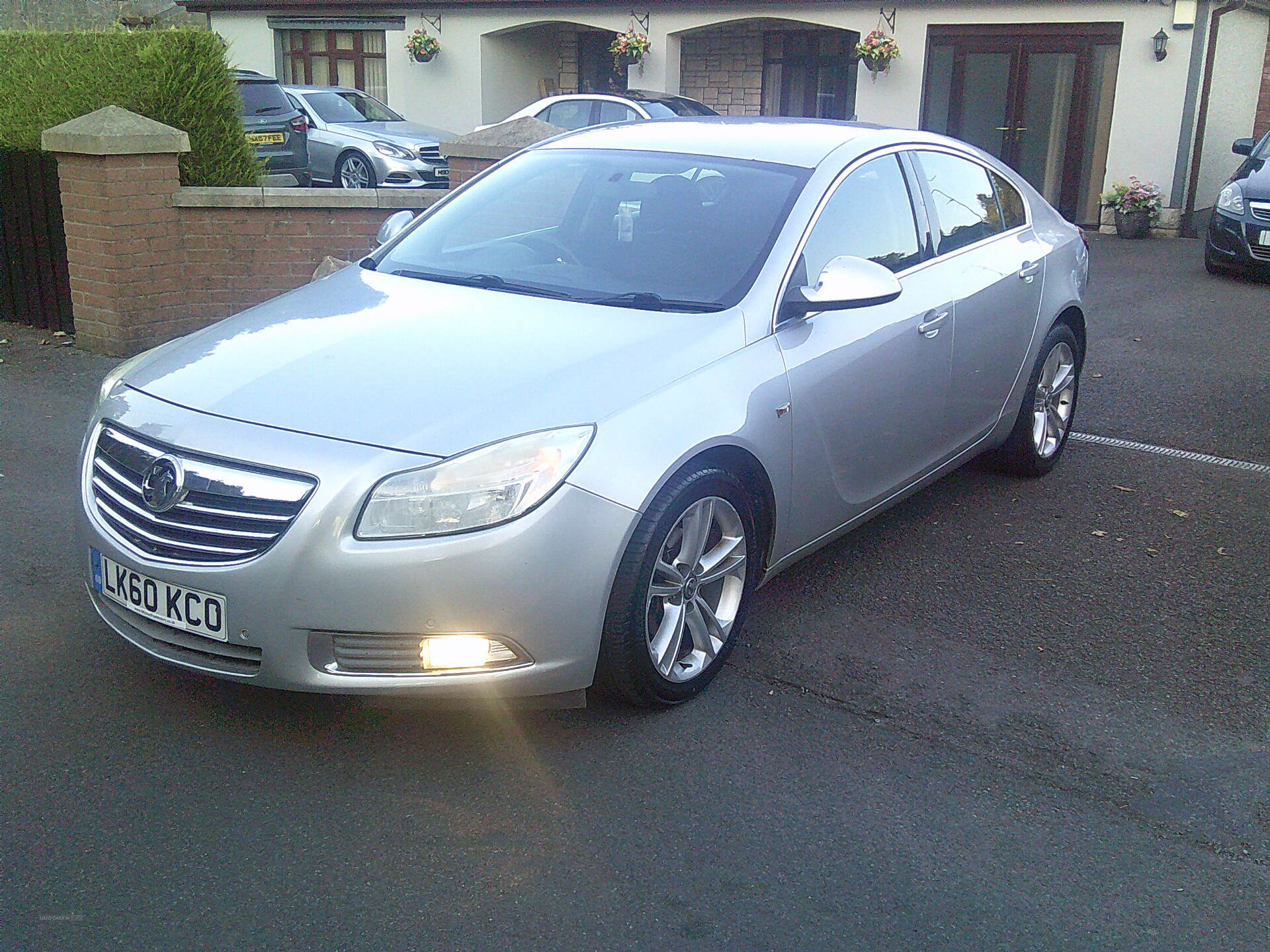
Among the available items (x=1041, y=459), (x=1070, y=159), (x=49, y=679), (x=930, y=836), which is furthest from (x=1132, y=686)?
(x=1070, y=159)

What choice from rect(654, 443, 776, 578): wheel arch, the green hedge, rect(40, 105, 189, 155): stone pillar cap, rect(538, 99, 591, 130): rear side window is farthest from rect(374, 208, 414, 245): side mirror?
rect(538, 99, 591, 130): rear side window

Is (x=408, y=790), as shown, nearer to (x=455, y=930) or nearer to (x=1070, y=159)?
(x=455, y=930)

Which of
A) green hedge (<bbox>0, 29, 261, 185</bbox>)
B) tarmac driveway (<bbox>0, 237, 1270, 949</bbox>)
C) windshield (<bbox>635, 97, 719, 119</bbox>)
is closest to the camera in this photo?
tarmac driveway (<bbox>0, 237, 1270, 949</bbox>)

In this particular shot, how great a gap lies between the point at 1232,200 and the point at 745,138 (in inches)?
369

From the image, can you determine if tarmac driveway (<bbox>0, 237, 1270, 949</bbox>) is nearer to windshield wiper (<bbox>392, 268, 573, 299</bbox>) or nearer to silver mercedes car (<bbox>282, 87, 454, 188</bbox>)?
windshield wiper (<bbox>392, 268, 573, 299</bbox>)

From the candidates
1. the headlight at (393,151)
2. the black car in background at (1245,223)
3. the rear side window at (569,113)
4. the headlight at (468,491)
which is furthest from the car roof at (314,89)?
the headlight at (468,491)

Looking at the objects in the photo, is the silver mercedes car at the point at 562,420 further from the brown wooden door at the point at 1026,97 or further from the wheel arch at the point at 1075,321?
the brown wooden door at the point at 1026,97

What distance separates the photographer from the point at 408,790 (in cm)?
330

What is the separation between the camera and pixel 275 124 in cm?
1578

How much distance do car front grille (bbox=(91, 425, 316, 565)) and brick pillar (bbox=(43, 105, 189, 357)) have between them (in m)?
→ 5.15

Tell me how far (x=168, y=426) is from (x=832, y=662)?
2.14 meters

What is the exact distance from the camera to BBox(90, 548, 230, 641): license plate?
10.8 ft

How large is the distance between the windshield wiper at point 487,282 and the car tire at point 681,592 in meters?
0.93

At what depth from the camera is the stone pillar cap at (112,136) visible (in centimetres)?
795
